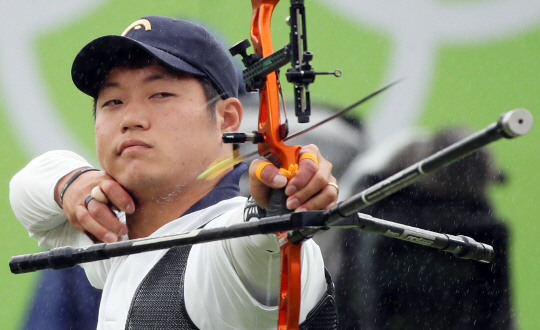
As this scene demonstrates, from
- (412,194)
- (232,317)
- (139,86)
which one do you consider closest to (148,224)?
(139,86)

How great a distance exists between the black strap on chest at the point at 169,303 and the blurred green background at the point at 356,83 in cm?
114

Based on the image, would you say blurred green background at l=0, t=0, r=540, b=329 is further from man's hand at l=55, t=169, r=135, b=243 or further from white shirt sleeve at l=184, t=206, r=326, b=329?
white shirt sleeve at l=184, t=206, r=326, b=329

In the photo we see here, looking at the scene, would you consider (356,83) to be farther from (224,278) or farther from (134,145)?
(224,278)

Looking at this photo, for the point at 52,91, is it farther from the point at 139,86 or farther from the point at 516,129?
the point at 516,129

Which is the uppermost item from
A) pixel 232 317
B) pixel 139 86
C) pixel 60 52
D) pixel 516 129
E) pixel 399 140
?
pixel 516 129

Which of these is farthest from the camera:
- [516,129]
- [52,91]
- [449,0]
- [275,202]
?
[52,91]

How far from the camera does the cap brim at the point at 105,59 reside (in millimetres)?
1741

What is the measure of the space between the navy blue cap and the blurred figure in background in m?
0.97

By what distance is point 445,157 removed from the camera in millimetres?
795

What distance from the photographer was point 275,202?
1.19 meters

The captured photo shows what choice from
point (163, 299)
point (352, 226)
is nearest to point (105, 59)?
point (163, 299)

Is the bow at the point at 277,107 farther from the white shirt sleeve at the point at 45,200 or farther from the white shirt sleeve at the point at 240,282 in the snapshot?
the white shirt sleeve at the point at 45,200

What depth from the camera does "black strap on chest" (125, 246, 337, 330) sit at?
58.4 inches

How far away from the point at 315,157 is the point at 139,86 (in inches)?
29.1
